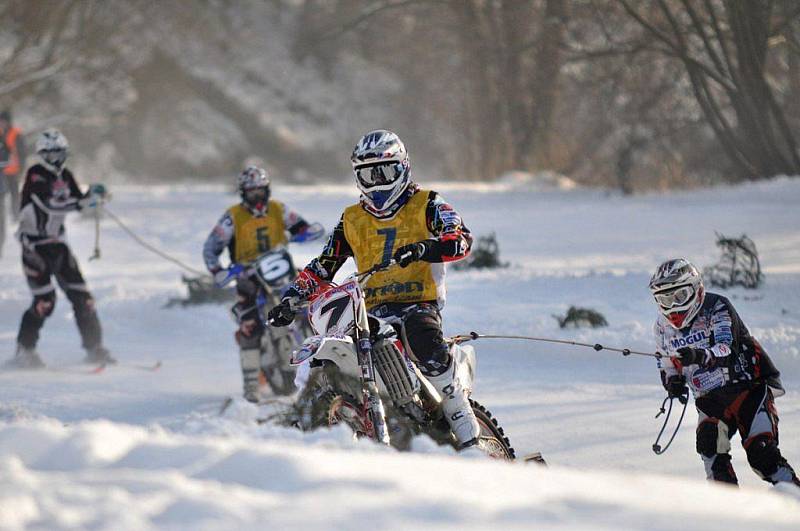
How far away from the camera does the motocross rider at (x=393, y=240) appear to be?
6031 mm

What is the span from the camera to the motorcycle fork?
5238 mm

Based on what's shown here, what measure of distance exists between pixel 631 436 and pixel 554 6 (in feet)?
72.6

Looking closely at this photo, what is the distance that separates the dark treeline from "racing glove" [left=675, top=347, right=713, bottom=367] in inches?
649

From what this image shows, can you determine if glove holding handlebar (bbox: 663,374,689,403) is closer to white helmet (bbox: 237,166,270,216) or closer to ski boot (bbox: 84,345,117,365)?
white helmet (bbox: 237,166,270,216)

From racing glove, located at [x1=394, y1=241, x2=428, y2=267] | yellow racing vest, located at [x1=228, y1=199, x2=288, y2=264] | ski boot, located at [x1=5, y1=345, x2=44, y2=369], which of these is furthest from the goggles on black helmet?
racing glove, located at [x1=394, y1=241, x2=428, y2=267]

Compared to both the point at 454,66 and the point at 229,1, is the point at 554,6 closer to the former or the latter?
the point at 454,66

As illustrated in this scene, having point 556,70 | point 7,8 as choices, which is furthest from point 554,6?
point 7,8

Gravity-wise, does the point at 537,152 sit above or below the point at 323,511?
above

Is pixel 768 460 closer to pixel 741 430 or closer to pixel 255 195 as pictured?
pixel 741 430

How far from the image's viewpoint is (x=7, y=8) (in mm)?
31062

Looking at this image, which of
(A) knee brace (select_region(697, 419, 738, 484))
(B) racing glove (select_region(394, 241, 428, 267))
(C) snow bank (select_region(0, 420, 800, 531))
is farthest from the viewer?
(A) knee brace (select_region(697, 419, 738, 484))

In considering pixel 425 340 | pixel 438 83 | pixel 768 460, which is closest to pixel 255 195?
pixel 425 340

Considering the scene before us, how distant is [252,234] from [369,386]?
491 cm

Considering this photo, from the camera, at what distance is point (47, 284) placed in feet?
37.0
